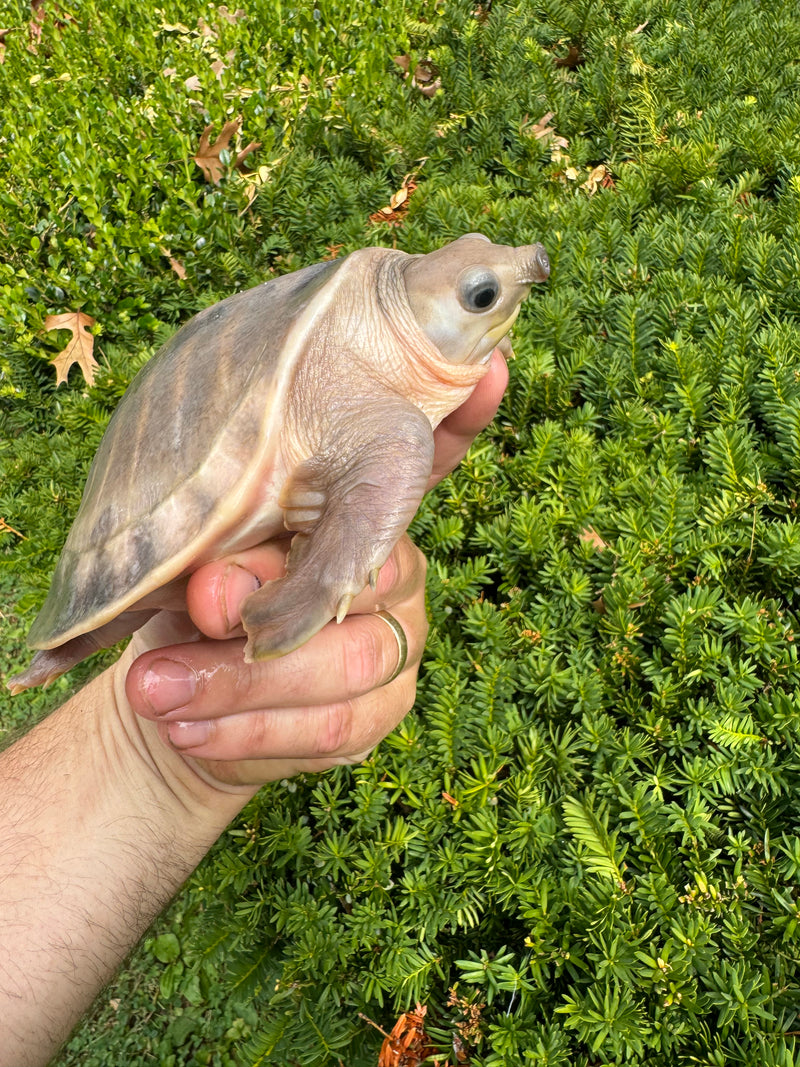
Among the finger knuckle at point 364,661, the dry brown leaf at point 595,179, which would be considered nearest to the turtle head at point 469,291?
the finger knuckle at point 364,661

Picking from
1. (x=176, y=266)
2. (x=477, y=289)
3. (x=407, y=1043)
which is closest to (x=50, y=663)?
(x=407, y=1043)

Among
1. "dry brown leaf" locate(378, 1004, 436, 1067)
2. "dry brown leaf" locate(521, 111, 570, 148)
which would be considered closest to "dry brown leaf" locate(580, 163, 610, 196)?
"dry brown leaf" locate(521, 111, 570, 148)

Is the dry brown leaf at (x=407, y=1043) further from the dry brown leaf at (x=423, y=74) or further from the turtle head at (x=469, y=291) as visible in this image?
the dry brown leaf at (x=423, y=74)

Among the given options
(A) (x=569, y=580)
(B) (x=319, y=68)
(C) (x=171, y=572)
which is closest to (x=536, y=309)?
(A) (x=569, y=580)

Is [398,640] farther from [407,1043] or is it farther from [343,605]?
[407,1043]

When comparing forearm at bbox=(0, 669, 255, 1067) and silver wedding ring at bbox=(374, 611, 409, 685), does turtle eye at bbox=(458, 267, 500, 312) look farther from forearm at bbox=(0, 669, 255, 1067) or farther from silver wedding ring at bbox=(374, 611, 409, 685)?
forearm at bbox=(0, 669, 255, 1067)

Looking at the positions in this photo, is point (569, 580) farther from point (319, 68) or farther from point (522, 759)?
point (319, 68)
